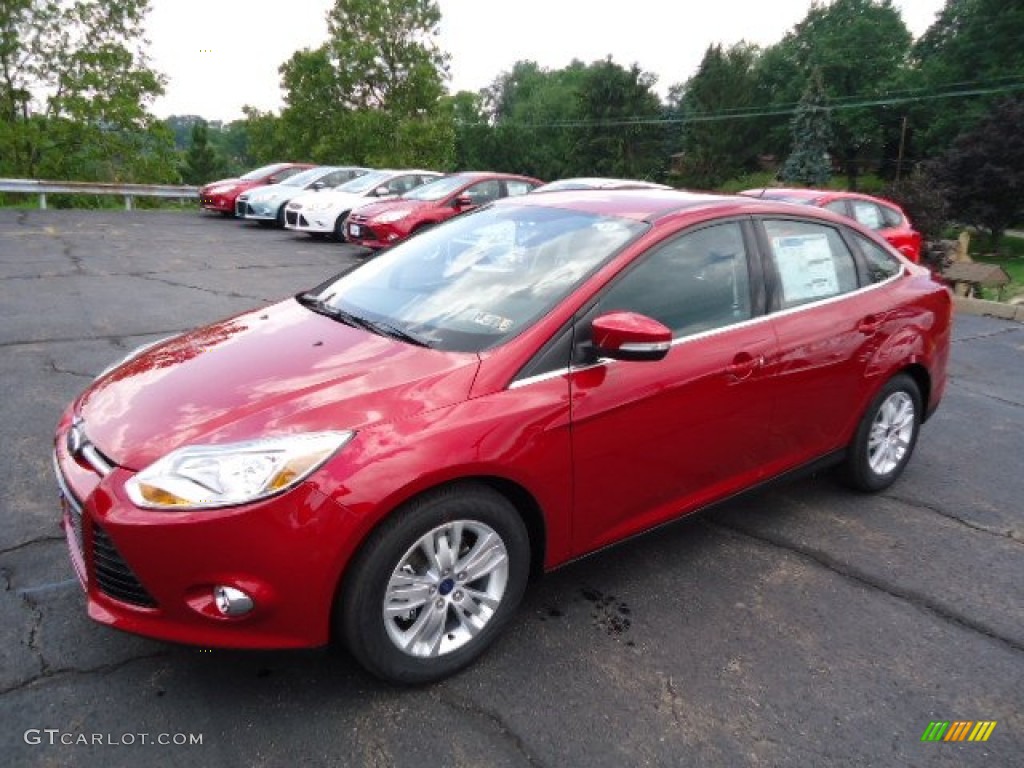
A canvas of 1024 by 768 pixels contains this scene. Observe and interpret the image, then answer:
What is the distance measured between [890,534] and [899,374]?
0.88m

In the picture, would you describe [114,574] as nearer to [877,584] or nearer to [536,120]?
[877,584]

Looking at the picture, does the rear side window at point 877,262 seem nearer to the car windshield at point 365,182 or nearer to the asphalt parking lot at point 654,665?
the asphalt parking lot at point 654,665

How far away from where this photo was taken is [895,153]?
51.1 m

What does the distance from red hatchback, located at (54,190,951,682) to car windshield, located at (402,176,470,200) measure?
947cm

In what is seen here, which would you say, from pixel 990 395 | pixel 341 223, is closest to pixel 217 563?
pixel 990 395

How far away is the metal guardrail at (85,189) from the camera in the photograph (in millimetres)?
17391

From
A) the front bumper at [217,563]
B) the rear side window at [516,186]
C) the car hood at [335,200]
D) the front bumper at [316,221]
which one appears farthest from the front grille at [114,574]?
the front bumper at [316,221]

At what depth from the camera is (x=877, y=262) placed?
4.00 metres

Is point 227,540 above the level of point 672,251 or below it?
below

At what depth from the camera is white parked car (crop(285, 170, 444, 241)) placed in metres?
14.7

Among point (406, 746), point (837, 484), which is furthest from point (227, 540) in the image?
point (837, 484)

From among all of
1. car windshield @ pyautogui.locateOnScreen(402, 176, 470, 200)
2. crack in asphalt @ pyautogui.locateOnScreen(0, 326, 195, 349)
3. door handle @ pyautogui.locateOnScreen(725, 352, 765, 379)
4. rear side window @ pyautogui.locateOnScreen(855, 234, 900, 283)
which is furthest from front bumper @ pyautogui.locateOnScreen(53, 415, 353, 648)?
car windshield @ pyautogui.locateOnScreen(402, 176, 470, 200)

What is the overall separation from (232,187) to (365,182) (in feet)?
14.4

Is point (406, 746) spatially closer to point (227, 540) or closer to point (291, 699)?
point (291, 699)
